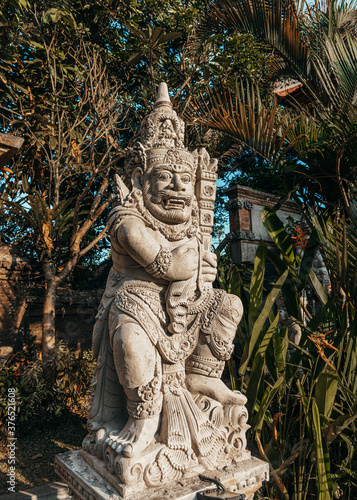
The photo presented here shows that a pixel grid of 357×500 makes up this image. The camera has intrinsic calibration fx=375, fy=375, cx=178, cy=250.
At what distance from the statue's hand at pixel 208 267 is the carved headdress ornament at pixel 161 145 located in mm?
499

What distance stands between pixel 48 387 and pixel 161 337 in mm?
3502

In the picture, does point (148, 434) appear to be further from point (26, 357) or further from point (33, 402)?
point (26, 357)

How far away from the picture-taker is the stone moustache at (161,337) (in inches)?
67.2

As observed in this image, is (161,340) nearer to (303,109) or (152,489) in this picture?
(152,489)

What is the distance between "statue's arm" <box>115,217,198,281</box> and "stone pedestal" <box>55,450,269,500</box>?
93 centimetres

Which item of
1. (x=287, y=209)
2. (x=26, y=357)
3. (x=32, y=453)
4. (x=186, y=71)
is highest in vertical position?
(x=186, y=71)

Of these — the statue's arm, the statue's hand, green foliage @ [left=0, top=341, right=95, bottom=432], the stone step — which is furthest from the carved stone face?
green foliage @ [left=0, top=341, right=95, bottom=432]

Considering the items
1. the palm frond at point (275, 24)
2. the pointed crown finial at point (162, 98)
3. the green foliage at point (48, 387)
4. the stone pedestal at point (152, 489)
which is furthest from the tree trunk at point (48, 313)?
the palm frond at point (275, 24)

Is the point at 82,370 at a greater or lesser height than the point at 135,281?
lesser

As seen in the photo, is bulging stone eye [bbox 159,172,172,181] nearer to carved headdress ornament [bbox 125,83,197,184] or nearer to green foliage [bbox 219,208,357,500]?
carved headdress ornament [bbox 125,83,197,184]

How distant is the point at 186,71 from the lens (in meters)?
6.21

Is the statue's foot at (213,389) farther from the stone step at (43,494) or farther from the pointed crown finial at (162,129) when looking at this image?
the stone step at (43,494)

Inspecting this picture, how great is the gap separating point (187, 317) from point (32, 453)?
3.23 m

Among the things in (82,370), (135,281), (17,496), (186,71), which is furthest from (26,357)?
(186,71)
